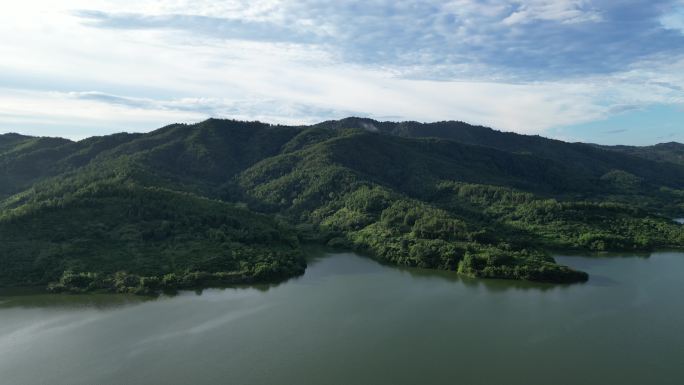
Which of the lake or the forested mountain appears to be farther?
the forested mountain

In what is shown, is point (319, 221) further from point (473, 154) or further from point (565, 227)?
point (473, 154)

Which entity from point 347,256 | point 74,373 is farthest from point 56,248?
point 347,256

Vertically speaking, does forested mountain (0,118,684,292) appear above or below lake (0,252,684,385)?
above

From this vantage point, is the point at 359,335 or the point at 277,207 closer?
the point at 359,335

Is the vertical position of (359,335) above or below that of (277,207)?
below
